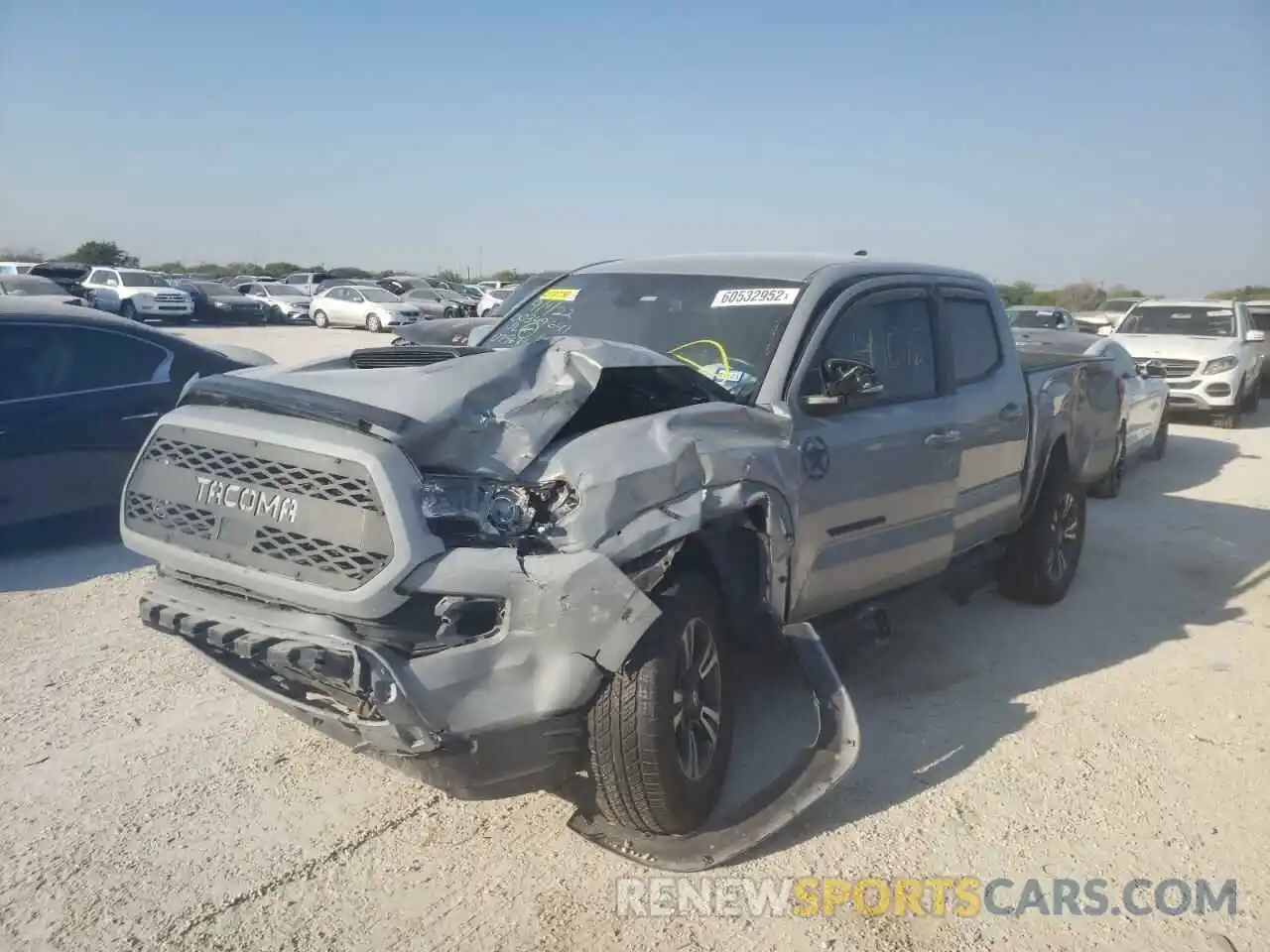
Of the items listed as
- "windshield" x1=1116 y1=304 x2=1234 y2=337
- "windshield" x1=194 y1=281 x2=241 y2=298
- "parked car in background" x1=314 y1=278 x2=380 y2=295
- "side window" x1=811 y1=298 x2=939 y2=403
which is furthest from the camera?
"windshield" x1=194 y1=281 x2=241 y2=298

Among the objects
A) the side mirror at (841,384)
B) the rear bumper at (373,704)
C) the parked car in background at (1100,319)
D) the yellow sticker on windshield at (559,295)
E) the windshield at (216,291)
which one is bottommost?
the windshield at (216,291)

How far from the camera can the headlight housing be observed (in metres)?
14.3

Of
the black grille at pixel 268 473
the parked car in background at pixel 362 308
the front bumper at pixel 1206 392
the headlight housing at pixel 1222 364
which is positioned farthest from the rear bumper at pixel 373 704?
the parked car in background at pixel 362 308

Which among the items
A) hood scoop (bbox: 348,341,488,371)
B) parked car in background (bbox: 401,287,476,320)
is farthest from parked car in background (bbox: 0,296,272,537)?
parked car in background (bbox: 401,287,476,320)

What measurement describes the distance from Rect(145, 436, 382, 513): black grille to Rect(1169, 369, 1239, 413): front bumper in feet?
45.6

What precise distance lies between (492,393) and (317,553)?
0.72 metres

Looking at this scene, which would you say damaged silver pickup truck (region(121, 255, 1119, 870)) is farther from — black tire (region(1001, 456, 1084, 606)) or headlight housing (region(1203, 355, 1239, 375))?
headlight housing (region(1203, 355, 1239, 375))

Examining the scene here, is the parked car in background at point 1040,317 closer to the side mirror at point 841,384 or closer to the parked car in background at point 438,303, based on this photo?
the side mirror at point 841,384

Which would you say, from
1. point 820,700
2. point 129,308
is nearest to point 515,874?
point 820,700

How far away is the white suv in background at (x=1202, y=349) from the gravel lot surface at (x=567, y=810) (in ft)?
33.1

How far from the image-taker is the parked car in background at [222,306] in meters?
33.8

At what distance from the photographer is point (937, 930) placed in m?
3.06

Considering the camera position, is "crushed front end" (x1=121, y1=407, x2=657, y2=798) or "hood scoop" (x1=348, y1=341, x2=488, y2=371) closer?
"crushed front end" (x1=121, y1=407, x2=657, y2=798)

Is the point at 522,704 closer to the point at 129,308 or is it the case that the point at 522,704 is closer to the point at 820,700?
the point at 820,700
